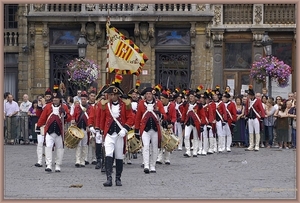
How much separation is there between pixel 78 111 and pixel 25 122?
9.27m

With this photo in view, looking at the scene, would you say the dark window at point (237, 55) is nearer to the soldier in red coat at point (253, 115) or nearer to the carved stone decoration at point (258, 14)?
the carved stone decoration at point (258, 14)

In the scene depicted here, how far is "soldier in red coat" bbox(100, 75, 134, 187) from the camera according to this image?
1833 cm

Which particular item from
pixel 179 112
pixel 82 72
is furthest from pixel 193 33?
pixel 179 112

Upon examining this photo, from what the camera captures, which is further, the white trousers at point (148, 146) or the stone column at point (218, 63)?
the stone column at point (218, 63)

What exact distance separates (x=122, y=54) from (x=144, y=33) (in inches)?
527

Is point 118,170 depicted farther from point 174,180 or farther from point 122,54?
point 122,54

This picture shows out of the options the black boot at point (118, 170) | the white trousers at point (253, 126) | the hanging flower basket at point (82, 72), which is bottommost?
the black boot at point (118, 170)

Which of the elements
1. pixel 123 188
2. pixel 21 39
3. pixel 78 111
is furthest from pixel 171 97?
pixel 21 39

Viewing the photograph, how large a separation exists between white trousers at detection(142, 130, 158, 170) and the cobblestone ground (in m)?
0.27

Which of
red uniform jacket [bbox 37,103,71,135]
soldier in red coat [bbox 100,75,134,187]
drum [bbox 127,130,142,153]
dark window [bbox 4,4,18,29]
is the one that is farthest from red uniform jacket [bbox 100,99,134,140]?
dark window [bbox 4,4,18,29]

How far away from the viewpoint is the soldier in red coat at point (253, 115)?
28375 millimetres

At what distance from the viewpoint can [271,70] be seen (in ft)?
105

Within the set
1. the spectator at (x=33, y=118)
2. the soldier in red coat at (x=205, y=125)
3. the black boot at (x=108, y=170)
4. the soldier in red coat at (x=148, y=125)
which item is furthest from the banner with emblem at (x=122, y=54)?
the spectator at (x=33, y=118)

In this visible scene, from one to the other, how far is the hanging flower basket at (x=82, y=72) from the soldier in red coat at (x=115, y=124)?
47.4ft
